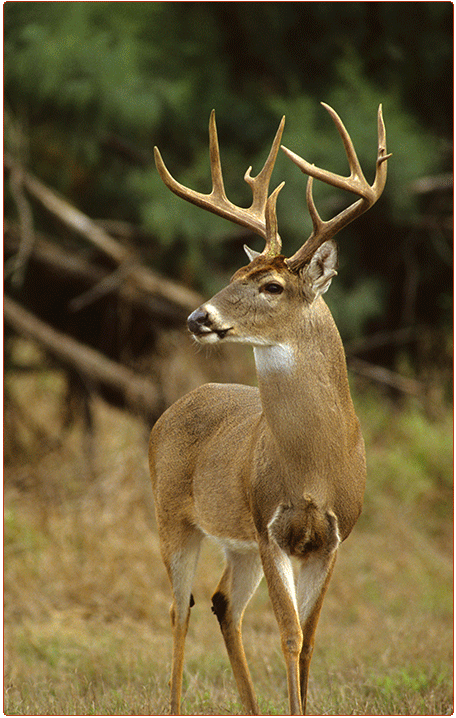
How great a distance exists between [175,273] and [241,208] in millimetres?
5990

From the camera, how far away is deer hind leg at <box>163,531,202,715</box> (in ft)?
13.3

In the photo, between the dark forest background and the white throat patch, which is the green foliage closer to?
the dark forest background

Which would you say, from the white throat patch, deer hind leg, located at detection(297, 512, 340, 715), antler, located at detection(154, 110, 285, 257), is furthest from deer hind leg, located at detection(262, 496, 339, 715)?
antler, located at detection(154, 110, 285, 257)

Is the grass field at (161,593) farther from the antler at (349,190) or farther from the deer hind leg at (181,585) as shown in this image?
the antler at (349,190)

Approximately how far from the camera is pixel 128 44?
9.33 meters

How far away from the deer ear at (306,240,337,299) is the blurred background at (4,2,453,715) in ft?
11.3

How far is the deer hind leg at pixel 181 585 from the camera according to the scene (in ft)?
13.3

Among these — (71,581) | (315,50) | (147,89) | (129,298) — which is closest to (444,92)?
(315,50)

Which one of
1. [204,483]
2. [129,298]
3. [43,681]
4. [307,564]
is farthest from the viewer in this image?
[129,298]

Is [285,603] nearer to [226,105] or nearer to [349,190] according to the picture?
[349,190]

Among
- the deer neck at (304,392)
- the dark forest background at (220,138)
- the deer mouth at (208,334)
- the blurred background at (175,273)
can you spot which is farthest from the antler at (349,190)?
the dark forest background at (220,138)

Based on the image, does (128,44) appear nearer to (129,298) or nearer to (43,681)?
(129,298)

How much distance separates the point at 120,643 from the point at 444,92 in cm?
802

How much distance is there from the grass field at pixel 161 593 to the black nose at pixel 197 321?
79.8 inches
